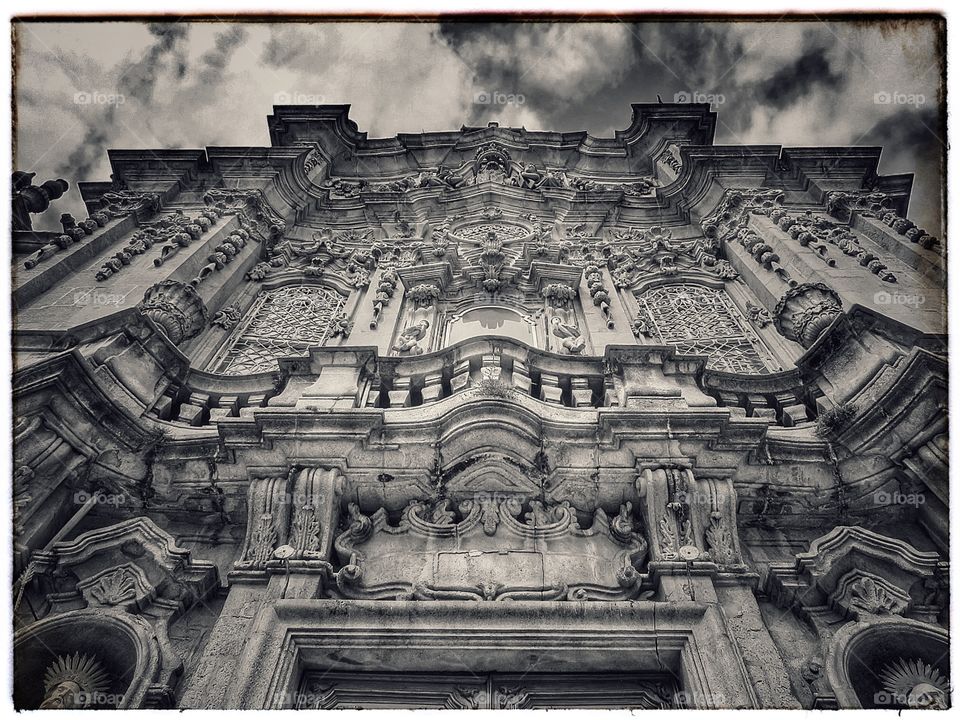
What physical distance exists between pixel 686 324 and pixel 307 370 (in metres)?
7.25

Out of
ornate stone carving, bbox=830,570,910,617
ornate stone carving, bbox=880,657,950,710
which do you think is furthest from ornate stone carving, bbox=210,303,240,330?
ornate stone carving, bbox=880,657,950,710

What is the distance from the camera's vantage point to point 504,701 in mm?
6793

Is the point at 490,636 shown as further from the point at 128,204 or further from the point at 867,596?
the point at 128,204

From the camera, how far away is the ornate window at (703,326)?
41.5ft

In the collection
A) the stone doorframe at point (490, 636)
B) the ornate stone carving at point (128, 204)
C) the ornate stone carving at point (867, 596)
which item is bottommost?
the stone doorframe at point (490, 636)

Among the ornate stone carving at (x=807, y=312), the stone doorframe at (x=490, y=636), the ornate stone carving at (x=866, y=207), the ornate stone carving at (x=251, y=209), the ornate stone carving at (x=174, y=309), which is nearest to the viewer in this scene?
the stone doorframe at (x=490, y=636)

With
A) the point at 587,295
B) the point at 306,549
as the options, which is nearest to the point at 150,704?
the point at 306,549

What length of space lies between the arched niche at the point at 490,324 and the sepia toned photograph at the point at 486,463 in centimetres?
8

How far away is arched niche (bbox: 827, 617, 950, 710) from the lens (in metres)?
6.75

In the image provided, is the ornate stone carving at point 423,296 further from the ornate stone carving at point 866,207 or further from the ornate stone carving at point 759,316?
the ornate stone carving at point 866,207

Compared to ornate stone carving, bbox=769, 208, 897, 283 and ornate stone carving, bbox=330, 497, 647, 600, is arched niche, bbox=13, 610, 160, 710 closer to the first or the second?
ornate stone carving, bbox=330, 497, 647, 600

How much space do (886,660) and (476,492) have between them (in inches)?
178

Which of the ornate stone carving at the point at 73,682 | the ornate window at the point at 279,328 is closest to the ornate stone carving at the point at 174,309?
the ornate window at the point at 279,328

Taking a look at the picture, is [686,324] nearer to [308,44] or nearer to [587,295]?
[587,295]
